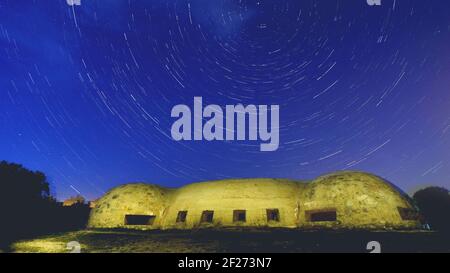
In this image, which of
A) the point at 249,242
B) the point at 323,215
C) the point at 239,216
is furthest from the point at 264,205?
the point at 249,242

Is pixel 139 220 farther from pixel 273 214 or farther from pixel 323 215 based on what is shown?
pixel 323 215

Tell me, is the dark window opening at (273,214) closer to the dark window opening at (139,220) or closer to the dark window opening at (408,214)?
the dark window opening at (408,214)

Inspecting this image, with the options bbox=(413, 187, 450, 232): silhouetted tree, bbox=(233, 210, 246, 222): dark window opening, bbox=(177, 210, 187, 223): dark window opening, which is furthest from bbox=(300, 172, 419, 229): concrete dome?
bbox=(413, 187, 450, 232): silhouetted tree

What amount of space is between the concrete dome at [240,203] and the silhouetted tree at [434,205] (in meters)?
24.9

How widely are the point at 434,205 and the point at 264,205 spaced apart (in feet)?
107

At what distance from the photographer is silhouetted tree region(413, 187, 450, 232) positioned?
4838 cm

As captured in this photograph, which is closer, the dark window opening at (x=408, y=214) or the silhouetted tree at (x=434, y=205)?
the dark window opening at (x=408, y=214)

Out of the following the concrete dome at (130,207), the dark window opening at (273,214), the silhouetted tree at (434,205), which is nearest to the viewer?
the dark window opening at (273,214)

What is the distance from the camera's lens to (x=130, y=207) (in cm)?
3412

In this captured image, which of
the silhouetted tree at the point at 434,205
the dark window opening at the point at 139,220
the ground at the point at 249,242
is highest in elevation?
the silhouetted tree at the point at 434,205

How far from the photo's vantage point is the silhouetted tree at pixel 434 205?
48.4 metres

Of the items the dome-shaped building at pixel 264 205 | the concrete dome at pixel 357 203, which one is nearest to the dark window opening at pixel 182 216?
the dome-shaped building at pixel 264 205

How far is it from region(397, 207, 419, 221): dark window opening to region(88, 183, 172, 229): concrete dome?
→ 18848 mm
